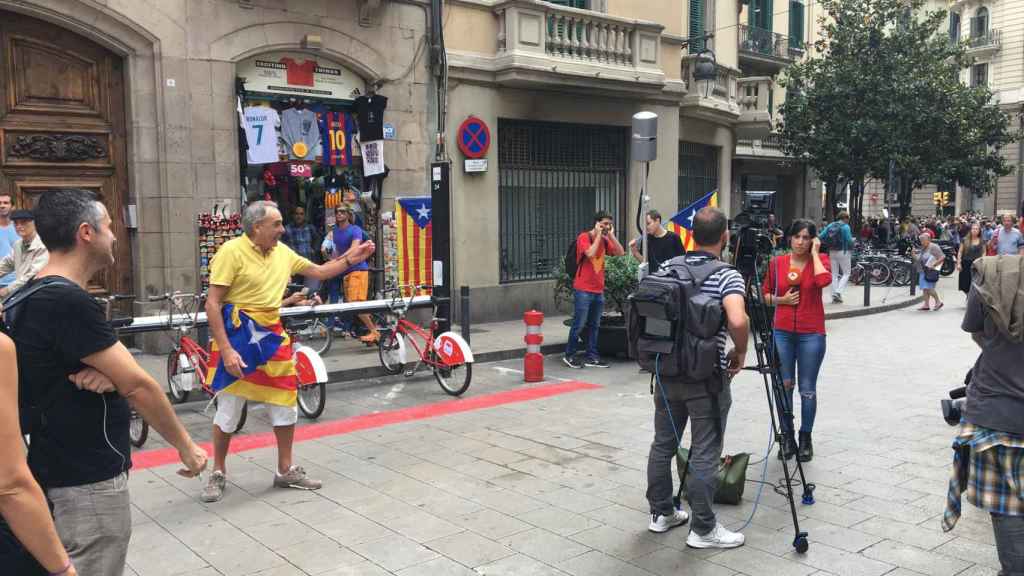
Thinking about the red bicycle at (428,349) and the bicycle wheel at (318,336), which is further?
the bicycle wheel at (318,336)

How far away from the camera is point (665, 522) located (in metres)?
4.91

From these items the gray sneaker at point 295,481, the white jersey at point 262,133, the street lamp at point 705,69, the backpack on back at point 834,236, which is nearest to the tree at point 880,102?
the backpack on back at point 834,236

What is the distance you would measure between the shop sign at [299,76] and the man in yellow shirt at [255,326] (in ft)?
22.3

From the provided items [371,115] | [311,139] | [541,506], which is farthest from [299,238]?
[541,506]

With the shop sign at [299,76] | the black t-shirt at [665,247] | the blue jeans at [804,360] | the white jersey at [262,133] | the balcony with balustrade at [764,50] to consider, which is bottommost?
the blue jeans at [804,360]

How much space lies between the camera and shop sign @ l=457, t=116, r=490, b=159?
552 inches

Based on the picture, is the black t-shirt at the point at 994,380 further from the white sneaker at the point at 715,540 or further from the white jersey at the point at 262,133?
the white jersey at the point at 262,133

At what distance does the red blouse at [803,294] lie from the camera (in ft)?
20.0

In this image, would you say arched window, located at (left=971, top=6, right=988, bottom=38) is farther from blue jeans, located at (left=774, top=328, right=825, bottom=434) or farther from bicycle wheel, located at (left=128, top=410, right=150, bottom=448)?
bicycle wheel, located at (left=128, top=410, right=150, bottom=448)

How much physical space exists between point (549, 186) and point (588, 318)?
5318mm

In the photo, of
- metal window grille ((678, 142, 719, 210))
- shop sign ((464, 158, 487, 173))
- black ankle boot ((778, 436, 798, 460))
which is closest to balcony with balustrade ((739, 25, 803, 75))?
metal window grille ((678, 142, 719, 210))

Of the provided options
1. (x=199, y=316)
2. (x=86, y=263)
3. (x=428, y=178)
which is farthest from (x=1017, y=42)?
(x=86, y=263)

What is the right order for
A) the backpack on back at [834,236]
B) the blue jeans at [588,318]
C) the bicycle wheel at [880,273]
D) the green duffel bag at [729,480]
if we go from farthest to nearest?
the bicycle wheel at [880,273] → the backpack on back at [834,236] → the blue jeans at [588,318] → the green duffel bag at [729,480]

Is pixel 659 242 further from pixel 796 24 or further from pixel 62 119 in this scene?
pixel 796 24
